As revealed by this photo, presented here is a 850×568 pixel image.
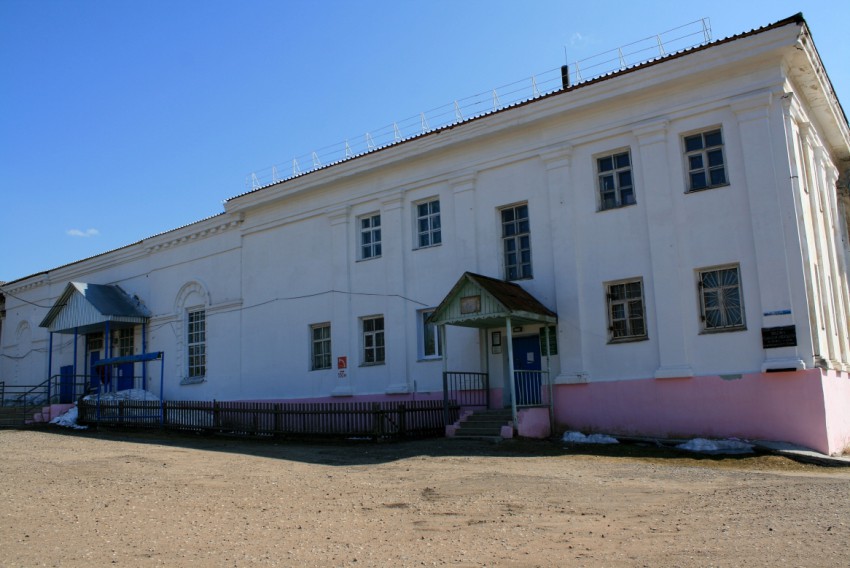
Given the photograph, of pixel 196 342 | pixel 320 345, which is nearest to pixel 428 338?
pixel 320 345

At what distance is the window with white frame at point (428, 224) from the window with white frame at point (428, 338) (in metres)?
1.95

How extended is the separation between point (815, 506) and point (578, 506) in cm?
263

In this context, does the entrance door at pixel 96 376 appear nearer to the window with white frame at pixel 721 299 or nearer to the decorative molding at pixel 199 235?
the decorative molding at pixel 199 235

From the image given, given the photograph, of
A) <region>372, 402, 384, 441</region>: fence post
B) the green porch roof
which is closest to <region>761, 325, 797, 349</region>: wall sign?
the green porch roof

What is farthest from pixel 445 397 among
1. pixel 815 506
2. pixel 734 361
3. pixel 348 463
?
pixel 815 506

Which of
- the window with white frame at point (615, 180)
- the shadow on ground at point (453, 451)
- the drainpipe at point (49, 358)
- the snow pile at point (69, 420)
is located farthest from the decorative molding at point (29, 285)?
the window with white frame at point (615, 180)

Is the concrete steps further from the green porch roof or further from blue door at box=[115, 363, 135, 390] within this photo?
blue door at box=[115, 363, 135, 390]

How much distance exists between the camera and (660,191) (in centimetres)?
1642

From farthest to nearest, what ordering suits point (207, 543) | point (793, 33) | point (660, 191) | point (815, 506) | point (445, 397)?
point (445, 397) → point (660, 191) → point (793, 33) → point (815, 506) → point (207, 543)

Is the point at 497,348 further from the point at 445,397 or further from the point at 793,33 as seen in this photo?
the point at 793,33

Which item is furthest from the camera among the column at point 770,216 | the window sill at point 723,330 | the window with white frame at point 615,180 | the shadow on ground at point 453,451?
the window with white frame at point 615,180

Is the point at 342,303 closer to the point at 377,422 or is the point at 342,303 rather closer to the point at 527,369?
the point at 377,422

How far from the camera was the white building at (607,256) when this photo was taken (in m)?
15.0

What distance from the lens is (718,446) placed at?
568 inches
